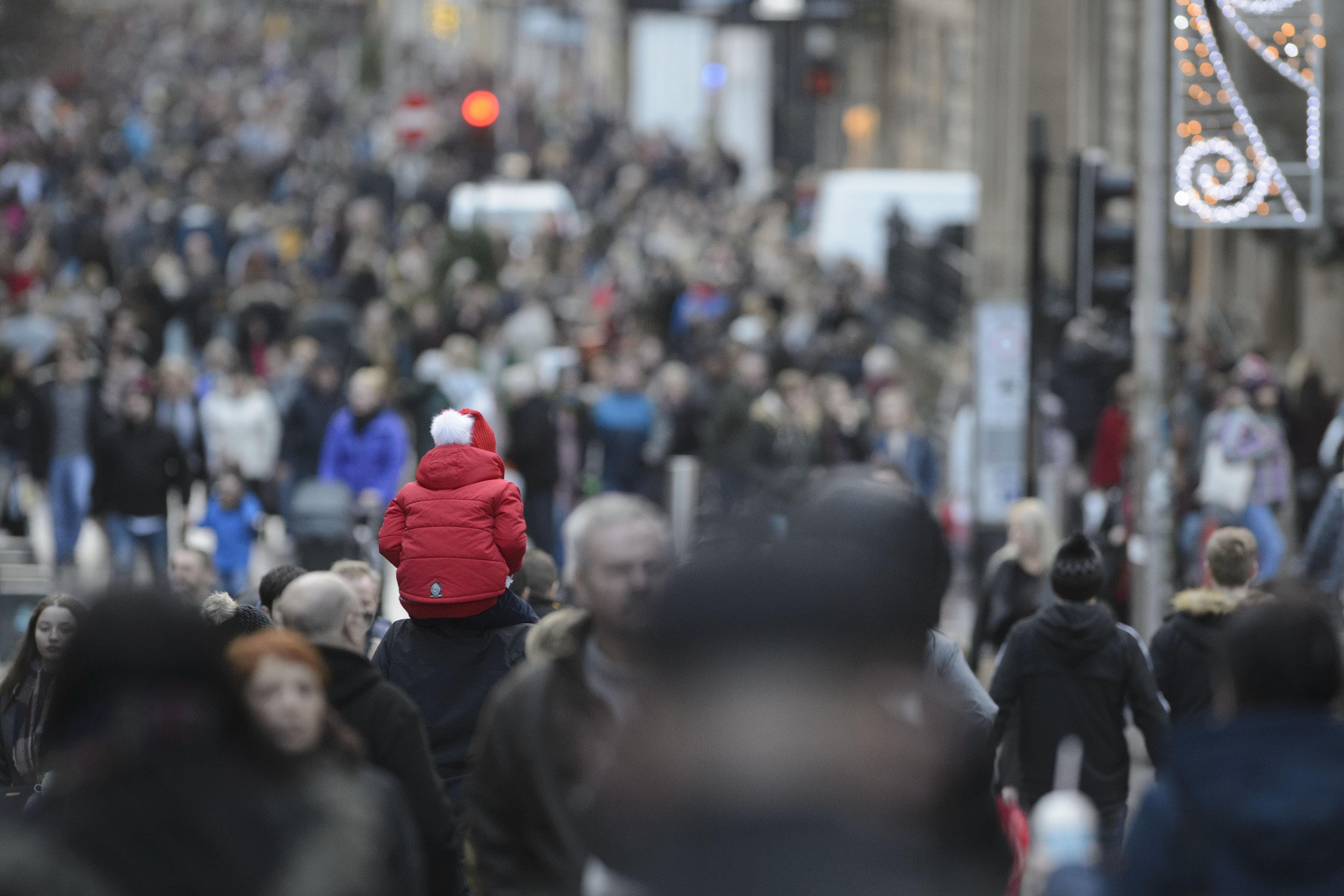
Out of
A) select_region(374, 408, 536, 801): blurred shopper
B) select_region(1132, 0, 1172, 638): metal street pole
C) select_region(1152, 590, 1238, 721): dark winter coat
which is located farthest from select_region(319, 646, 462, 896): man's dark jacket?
select_region(1132, 0, 1172, 638): metal street pole

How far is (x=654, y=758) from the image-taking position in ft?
11.9

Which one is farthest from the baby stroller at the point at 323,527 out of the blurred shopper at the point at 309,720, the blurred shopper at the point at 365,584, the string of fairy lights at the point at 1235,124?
the blurred shopper at the point at 309,720

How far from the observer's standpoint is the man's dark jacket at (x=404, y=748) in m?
4.98

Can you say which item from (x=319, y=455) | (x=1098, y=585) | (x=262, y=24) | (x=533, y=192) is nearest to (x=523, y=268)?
(x=533, y=192)

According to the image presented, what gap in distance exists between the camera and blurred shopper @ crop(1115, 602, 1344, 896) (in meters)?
3.54

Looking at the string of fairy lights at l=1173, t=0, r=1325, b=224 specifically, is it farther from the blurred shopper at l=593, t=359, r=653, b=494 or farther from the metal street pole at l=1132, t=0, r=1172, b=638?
the blurred shopper at l=593, t=359, r=653, b=494

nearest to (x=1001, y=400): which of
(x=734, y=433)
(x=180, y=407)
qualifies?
(x=734, y=433)

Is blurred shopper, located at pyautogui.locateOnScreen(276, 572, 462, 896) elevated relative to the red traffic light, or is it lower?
lower

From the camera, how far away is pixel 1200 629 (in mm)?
7508

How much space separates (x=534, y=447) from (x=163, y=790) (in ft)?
40.2

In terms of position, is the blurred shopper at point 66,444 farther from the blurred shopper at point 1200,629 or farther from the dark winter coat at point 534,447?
the blurred shopper at point 1200,629

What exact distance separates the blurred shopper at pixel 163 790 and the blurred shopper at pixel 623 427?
12.9 m

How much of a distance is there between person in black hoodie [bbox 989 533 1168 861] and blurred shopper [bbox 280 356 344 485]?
879cm

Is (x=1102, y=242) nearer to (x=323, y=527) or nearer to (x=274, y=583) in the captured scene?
(x=323, y=527)
